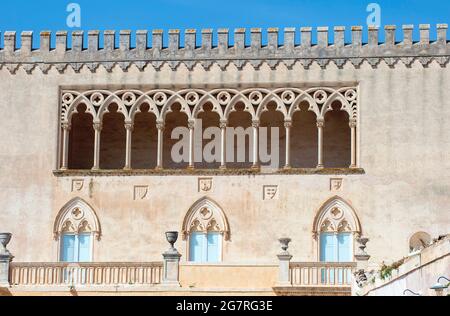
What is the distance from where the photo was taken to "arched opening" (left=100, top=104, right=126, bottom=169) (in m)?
39.9

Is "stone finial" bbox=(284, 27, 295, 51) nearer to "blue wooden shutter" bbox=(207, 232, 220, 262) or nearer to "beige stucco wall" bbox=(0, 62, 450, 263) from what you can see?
"beige stucco wall" bbox=(0, 62, 450, 263)

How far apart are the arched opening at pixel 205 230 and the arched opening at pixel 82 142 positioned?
4275 mm

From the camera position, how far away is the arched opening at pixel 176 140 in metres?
39.5

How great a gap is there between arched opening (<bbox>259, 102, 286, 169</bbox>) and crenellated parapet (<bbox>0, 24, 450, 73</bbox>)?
172 cm

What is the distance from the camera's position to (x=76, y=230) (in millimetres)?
37719

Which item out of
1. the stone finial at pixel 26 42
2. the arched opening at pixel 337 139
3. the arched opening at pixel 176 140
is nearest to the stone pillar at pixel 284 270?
the arched opening at pixel 337 139

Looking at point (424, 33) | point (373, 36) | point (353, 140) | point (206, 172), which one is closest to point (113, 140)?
point (206, 172)

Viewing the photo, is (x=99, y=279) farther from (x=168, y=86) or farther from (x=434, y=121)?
(x=434, y=121)

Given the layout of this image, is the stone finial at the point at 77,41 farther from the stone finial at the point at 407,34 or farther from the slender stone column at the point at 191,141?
the stone finial at the point at 407,34

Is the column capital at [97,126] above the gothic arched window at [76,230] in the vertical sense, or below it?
above

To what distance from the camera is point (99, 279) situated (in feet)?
107

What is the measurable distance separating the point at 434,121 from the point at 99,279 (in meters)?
10.8

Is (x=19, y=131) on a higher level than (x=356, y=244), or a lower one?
higher

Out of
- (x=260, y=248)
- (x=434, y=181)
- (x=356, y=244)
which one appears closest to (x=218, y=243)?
(x=260, y=248)
